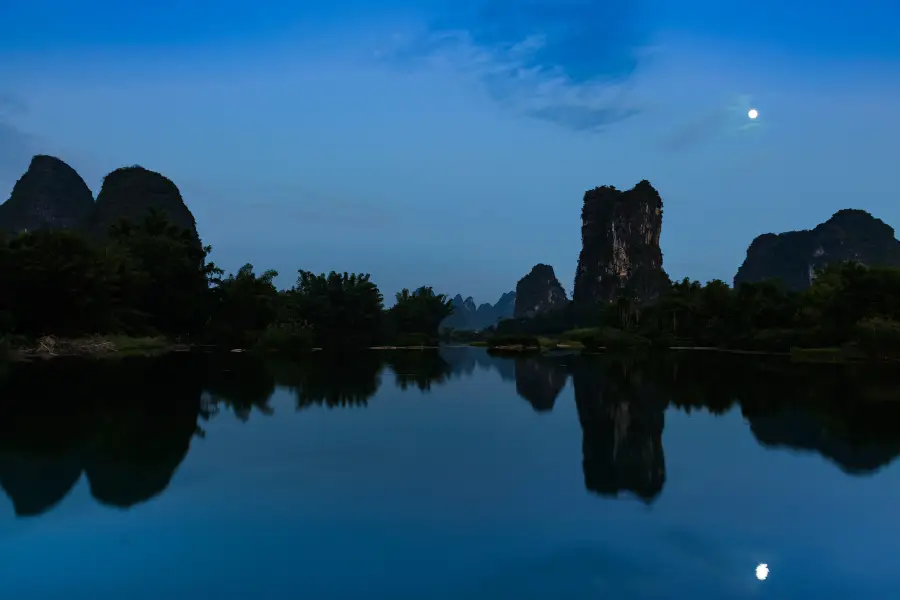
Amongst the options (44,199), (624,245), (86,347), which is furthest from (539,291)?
(86,347)

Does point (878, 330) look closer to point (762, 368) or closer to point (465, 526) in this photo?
point (762, 368)

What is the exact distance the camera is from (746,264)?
168 meters

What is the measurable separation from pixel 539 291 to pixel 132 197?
98.6 meters

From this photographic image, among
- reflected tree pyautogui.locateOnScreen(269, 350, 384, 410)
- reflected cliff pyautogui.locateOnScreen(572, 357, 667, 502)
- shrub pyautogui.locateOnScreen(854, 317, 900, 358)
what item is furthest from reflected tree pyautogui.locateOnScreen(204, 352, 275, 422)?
shrub pyautogui.locateOnScreen(854, 317, 900, 358)

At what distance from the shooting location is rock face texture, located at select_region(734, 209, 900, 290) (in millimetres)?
147875

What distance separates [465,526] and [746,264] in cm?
18003

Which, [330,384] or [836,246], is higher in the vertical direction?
[836,246]

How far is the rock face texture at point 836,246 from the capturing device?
485ft

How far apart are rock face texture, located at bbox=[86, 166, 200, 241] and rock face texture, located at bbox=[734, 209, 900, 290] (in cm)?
12256

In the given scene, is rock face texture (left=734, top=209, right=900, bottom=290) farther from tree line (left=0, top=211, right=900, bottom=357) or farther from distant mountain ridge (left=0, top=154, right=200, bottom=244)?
distant mountain ridge (left=0, top=154, right=200, bottom=244)

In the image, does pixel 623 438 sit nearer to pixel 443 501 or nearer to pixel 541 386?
pixel 443 501

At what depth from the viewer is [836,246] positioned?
148 m

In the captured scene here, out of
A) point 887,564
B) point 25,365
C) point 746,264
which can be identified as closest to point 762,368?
point 887,564

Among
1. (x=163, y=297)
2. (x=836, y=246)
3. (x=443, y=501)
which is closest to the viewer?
(x=443, y=501)
